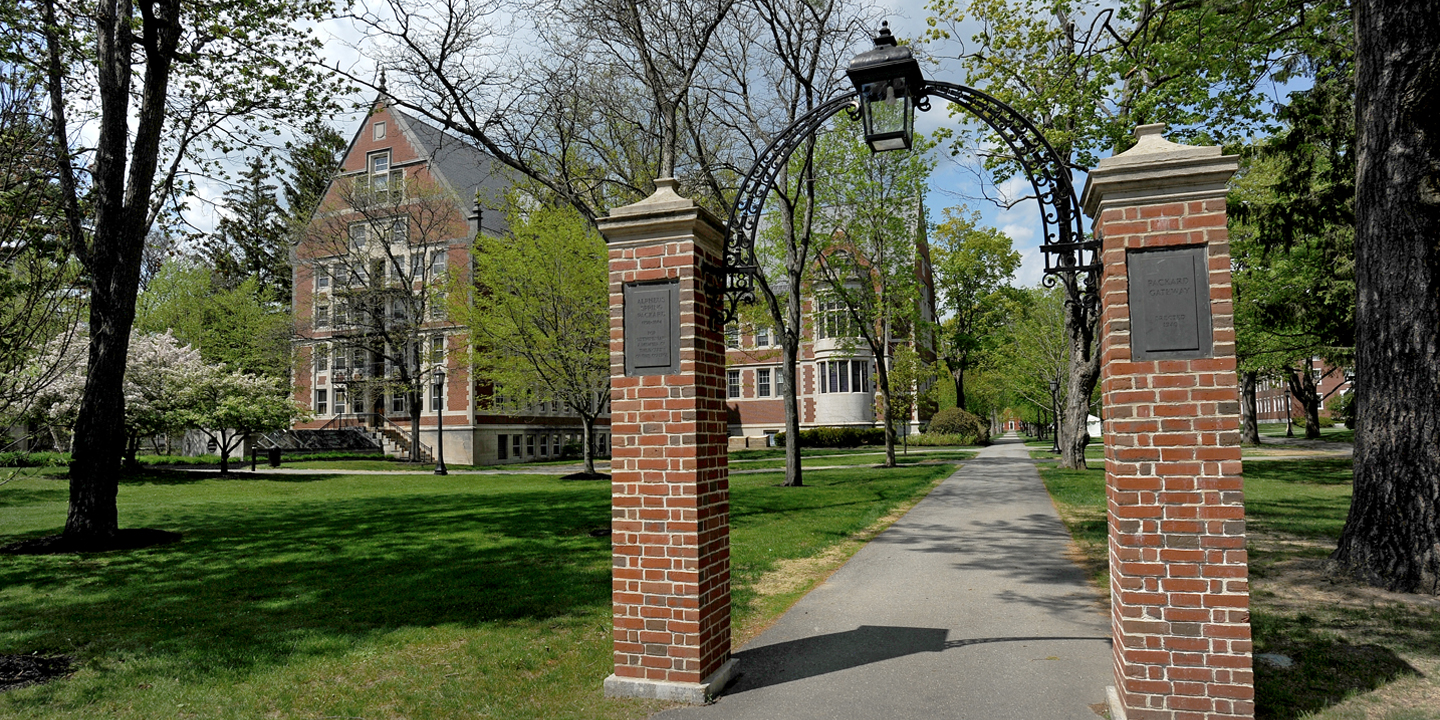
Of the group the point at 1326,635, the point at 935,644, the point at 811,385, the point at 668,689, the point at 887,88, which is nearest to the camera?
the point at 668,689

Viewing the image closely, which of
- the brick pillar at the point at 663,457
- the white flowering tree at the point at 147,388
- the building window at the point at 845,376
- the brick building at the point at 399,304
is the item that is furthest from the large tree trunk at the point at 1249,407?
the white flowering tree at the point at 147,388

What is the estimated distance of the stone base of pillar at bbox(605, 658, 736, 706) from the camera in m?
4.97

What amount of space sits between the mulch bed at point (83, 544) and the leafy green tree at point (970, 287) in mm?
32861

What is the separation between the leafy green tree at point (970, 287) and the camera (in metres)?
40.6

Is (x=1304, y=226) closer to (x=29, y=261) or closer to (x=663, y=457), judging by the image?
(x=663, y=457)

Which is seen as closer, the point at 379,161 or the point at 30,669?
the point at 30,669

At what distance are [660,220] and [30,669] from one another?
18.7 feet

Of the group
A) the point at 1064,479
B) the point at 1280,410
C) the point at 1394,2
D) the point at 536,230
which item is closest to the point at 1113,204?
the point at 1394,2

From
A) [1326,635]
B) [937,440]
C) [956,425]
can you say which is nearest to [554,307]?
[1326,635]

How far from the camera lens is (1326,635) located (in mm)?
5938

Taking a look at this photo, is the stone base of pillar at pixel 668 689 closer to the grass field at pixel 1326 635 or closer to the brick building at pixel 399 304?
the grass field at pixel 1326 635

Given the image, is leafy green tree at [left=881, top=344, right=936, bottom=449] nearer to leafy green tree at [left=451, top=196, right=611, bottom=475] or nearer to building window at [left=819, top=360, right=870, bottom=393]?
building window at [left=819, top=360, right=870, bottom=393]

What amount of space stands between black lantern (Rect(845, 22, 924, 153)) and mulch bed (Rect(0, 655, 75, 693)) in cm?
701

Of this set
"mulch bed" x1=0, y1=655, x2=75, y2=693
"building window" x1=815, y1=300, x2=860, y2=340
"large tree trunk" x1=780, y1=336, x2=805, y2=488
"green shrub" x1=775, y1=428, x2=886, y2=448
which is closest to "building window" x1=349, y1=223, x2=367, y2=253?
"building window" x1=815, y1=300, x2=860, y2=340
